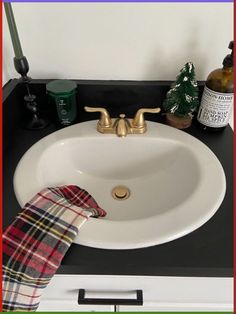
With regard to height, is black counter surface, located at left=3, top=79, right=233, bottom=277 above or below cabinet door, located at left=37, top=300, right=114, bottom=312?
above

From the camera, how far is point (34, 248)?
457 millimetres

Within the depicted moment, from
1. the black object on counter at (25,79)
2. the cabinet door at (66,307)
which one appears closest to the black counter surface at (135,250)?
the black object on counter at (25,79)

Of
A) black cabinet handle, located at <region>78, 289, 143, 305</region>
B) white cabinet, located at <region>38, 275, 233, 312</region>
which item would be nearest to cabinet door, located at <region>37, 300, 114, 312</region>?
white cabinet, located at <region>38, 275, 233, 312</region>

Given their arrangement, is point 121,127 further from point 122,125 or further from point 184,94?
point 184,94

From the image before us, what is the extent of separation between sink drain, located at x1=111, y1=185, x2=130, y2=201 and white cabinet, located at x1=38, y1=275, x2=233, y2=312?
0.79 ft

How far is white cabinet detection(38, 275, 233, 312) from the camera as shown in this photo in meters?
0.51

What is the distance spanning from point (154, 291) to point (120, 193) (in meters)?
0.27

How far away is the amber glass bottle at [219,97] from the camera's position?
0.63 metres

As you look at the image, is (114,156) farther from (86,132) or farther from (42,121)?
(42,121)

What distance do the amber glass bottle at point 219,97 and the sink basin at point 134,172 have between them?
3.2 inches

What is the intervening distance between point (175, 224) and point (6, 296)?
0.35 m

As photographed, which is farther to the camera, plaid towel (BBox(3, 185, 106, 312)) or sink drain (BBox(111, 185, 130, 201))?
sink drain (BBox(111, 185, 130, 201))

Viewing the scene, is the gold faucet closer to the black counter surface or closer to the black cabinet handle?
the black counter surface

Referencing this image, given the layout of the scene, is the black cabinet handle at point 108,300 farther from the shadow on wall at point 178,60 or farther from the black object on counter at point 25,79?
the shadow on wall at point 178,60
